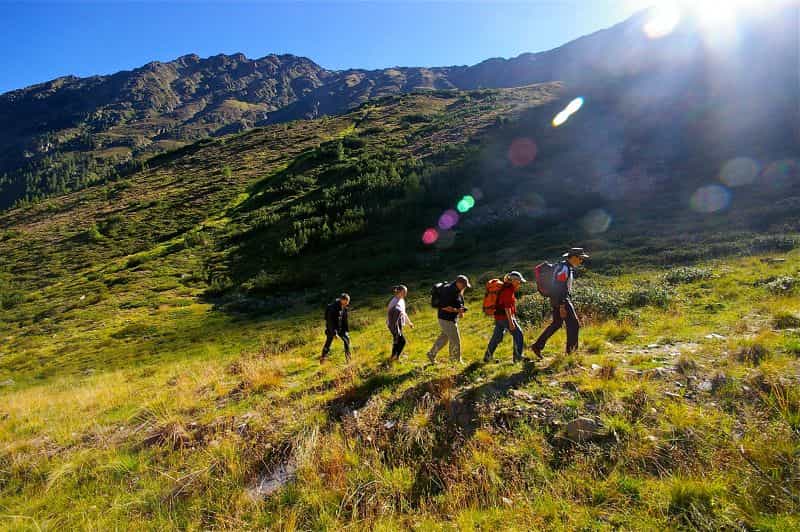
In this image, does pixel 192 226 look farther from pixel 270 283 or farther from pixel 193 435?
pixel 193 435

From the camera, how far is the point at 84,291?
1412 inches

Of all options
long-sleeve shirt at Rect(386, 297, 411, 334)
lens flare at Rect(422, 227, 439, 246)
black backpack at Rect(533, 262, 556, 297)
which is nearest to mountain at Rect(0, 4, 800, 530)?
lens flare at Rect(422, 227, 439, 246)

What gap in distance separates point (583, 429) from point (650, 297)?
10.3 meters

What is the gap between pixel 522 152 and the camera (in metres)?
48.0

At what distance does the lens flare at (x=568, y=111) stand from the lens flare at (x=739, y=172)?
23.2 m

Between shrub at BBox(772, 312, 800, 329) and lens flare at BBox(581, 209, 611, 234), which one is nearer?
shrub at BBox(772, 312, 800, 329)

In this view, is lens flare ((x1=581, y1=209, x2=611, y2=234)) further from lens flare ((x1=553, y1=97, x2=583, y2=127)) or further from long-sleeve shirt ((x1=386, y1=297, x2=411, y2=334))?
lens flare ((x1=553, y1=97, x2=583, y2=127))

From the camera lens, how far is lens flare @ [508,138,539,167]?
4572 centimetres

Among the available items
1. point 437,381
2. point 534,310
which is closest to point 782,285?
point 534,310

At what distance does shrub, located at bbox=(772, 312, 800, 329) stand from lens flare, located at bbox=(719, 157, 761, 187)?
30.0 metres

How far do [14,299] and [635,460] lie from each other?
50.3 metres

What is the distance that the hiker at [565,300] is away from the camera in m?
8.59

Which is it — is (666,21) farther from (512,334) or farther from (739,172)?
(512,334)

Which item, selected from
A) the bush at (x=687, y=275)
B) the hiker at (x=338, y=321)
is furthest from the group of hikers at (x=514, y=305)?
the bush at (x=687, y=275)
